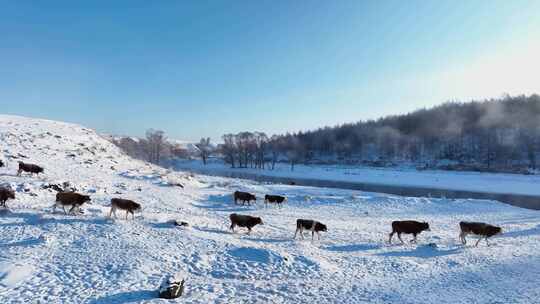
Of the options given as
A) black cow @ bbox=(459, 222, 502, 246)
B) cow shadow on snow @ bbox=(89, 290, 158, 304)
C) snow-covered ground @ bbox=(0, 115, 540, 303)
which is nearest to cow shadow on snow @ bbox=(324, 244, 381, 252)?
snow-covered ground @ bbox=(0, 115, 540, 303)

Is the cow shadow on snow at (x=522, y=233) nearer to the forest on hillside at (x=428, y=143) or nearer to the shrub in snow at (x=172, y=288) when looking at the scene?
the shrub in snow at (x=172, y=288)

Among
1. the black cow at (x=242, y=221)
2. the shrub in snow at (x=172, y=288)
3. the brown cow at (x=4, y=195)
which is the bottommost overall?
the shrub in snow at (x=172, y=288)

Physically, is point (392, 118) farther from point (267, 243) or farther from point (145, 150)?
point (267, 243)

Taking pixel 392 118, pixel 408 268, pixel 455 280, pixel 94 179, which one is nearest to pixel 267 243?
pixel 408 268

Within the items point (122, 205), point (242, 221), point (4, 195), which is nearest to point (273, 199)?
point (242, 221)

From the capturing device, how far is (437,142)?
336 ft

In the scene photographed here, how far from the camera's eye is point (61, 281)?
843cm

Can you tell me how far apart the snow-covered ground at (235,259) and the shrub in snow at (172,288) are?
228 mm

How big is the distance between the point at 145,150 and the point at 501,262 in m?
85.7

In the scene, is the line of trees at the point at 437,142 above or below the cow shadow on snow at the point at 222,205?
above

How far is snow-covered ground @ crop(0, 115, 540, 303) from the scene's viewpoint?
8.49 metres

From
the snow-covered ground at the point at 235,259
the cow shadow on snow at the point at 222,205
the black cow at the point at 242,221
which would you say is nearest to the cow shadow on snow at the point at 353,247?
the snow-covered ground at the point at 235,259

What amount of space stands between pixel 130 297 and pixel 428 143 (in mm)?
106171

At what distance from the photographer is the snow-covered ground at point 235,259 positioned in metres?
8.49
